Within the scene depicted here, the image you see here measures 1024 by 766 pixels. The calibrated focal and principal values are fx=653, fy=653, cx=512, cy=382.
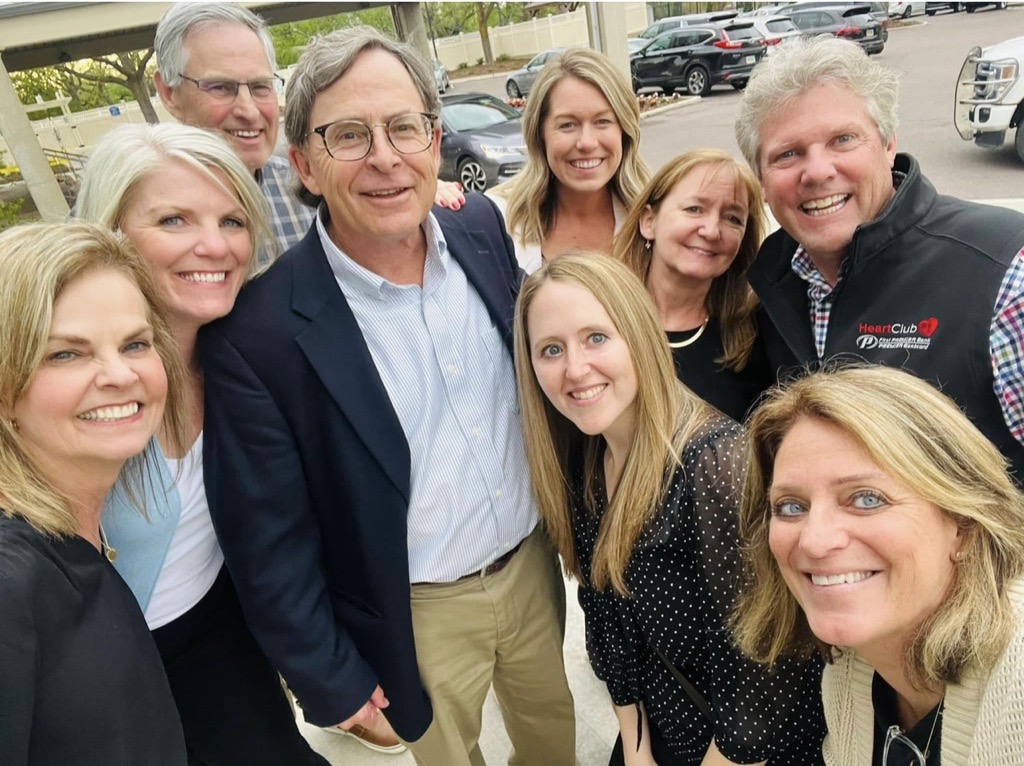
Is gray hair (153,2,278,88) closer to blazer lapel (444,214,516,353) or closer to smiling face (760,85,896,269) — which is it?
blazer lapel (444,214,516,353)

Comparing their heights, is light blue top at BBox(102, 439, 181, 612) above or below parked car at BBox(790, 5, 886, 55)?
below

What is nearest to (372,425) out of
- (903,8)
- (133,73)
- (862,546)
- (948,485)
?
(862,546)

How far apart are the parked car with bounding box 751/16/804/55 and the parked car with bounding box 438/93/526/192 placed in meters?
9.36

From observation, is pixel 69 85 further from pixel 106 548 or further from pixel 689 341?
pixel 689 341

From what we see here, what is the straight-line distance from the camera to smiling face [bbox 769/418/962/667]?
1132 millimetres

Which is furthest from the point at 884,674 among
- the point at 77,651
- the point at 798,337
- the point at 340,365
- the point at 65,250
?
the point at 65,250

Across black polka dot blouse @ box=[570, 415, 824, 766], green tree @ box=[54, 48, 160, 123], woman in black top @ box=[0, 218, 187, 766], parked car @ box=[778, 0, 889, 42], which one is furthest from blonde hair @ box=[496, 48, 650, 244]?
green tree @ box=[54, 48, 160, 123]

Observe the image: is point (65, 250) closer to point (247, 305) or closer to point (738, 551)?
point (247, 305)

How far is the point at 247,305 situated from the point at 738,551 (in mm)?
1318

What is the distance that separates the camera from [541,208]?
2951mm

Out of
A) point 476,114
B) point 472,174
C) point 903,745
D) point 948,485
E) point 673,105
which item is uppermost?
point 476,114

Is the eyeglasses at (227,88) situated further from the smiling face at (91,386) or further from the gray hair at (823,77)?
the gray hair at (823,77)

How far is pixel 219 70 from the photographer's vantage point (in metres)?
2.40

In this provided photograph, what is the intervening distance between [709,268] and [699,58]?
1758cm
